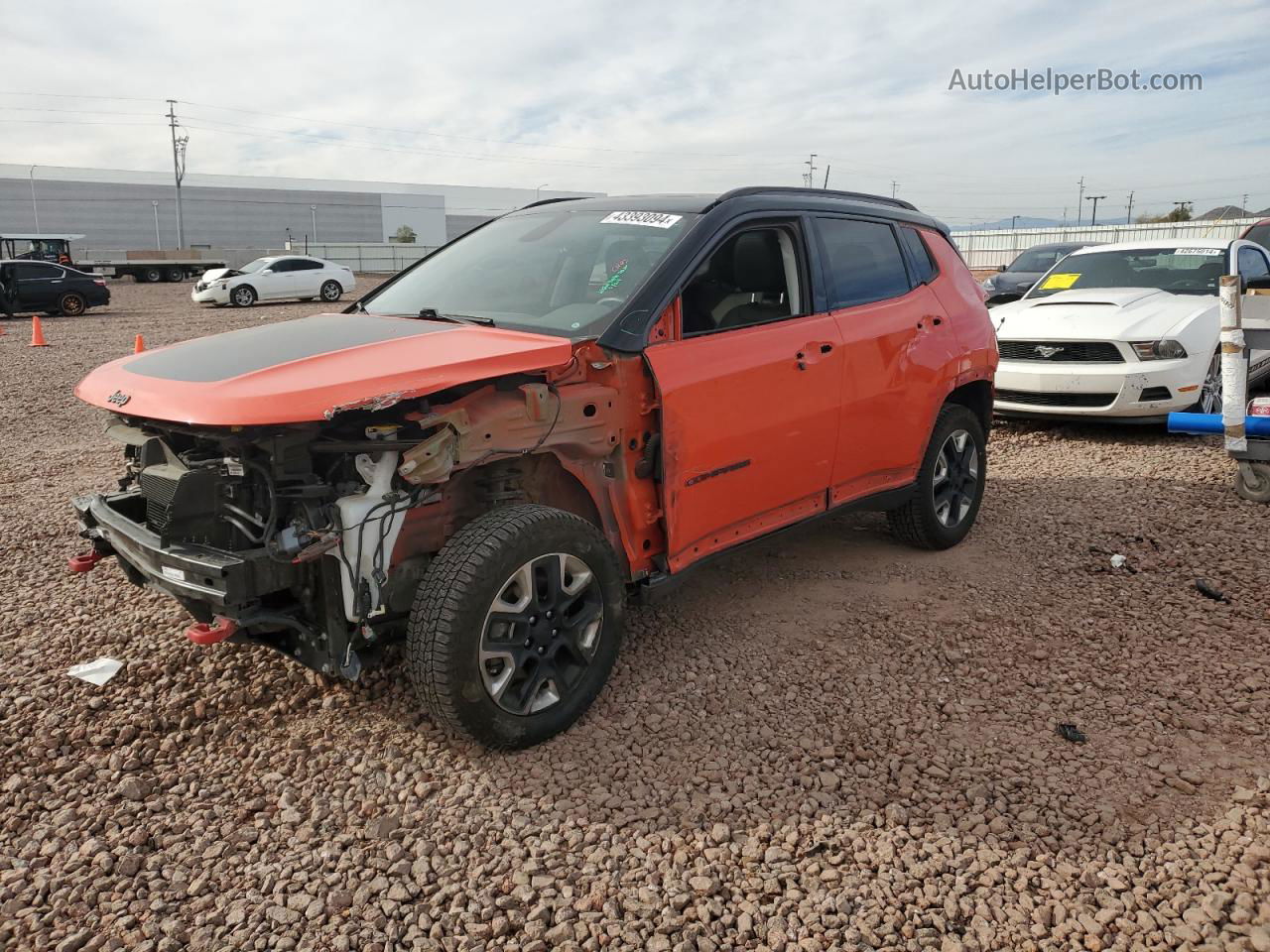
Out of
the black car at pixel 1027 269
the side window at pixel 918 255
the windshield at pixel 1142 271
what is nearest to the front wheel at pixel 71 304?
the black car at pixel 1027 269

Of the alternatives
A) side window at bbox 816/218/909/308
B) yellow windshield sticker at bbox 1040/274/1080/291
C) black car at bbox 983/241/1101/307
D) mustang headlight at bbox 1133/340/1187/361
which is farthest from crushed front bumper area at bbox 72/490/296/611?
black car at bbox 983/241/1101/307

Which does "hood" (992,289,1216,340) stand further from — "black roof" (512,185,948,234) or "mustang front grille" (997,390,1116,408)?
"black roof" (512,185,948,234)

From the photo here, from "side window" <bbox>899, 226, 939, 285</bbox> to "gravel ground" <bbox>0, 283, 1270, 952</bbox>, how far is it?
163 cm

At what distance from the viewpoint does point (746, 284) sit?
398 centimetres

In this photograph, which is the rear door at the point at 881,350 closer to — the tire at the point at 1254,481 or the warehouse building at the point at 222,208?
the tire at the point at 1254,481

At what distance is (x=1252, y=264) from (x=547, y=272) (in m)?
8.08

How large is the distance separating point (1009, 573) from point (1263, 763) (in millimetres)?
1851

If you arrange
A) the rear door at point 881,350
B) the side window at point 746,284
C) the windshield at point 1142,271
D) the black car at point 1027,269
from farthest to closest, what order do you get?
the black car at point 1027,269 → the windshield at point 1142,271 → the rear door at point 881,350 → the side window at point 746,284

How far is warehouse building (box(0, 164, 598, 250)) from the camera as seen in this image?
75562 mm

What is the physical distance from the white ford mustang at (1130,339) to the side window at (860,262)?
11.9 feet

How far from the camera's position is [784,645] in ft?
13.3

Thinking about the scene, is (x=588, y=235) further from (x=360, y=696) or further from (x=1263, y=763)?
(x=1263, y=763)

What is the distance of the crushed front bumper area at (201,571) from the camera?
8.93 ft

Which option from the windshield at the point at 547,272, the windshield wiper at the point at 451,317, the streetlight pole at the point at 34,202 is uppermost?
the streetlight pole at the point at 34,202
